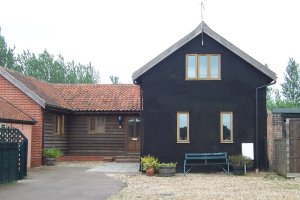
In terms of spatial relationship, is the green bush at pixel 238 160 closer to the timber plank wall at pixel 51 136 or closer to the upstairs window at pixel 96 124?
the timber plank wall at pixel 51 136

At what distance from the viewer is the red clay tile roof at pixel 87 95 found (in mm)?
→ 28703

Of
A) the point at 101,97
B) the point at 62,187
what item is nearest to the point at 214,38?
the point at 62,187

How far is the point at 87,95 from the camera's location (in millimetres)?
32656

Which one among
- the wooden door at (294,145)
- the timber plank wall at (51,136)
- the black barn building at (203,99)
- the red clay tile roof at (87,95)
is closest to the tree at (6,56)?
the red clay tile roof at (87,95)

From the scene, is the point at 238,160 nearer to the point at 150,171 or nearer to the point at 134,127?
the point at 150,171

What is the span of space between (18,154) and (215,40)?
1052 cm

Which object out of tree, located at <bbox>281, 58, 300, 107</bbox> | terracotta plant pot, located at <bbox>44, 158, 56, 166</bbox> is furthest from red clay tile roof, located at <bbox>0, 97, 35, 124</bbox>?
tree, located at <bbox>281, 58, 300, 107</bbox>

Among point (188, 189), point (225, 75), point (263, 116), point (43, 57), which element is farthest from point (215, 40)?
point (43, 57)

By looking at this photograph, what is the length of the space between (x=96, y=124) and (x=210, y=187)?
50.8 feet

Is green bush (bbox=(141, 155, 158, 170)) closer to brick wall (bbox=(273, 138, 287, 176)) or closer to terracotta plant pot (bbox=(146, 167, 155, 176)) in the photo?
terracotta plant pot (bbox=(146, 167, 155, 176))

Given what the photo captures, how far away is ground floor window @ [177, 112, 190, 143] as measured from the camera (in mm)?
22516

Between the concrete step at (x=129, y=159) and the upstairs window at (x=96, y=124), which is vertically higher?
the upstairs window at (x=96, y=124)

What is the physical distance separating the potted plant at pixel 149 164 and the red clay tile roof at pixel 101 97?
8.45 m

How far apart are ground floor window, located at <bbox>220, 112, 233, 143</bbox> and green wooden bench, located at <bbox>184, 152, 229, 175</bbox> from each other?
73 cm
